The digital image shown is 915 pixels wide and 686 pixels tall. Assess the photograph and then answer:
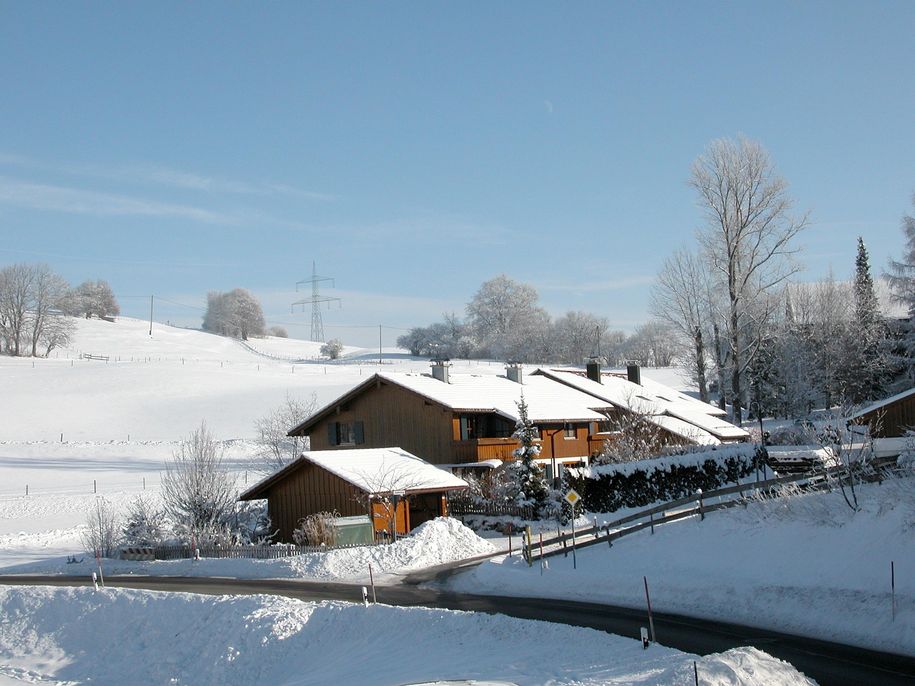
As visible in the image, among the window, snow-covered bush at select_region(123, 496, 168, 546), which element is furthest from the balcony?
snow-covered bush at select_region(123, 496, 168, 546)

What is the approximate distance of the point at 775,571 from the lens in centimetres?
2072

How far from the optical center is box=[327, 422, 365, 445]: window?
48.4 meters

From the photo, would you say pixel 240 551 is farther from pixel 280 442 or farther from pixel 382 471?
pixel 280 442

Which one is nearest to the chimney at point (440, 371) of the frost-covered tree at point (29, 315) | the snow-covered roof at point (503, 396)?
the snow-covered roof at point (503, 396)

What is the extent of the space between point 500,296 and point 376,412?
272 feet

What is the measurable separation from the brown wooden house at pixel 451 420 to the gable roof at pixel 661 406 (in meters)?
2.74

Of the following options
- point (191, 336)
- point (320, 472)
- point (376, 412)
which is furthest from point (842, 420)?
point (191, 336)

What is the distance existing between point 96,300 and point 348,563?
142714 mm

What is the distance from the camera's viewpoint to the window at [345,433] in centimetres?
4844

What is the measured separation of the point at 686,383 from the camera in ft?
319

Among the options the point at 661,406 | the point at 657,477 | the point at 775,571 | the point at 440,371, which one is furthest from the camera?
the point at 661,406

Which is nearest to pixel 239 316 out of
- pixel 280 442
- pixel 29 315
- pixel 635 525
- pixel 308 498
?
pixel 29 315

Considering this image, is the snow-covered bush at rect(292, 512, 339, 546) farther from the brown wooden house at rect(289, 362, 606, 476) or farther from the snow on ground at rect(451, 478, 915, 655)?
the brown wooden house at rect(289, 362, 606, 476)

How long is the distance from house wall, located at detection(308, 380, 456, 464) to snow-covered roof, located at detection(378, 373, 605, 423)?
29.1 inches
